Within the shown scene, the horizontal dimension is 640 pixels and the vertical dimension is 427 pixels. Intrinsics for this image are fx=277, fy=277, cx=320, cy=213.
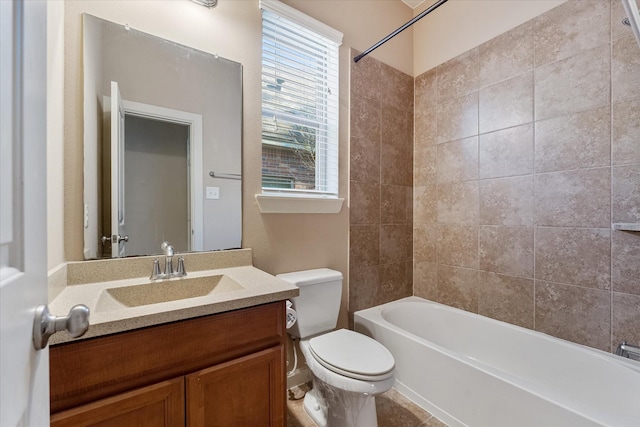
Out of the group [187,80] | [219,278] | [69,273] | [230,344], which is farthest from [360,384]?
[187,80]

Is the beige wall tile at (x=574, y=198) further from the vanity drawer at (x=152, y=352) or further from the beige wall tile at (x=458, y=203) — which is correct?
the vanity drawer at (x=152, y=352)

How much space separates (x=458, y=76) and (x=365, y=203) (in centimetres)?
118

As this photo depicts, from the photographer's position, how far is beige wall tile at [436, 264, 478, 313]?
2010 millimetres

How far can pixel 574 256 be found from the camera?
156cm

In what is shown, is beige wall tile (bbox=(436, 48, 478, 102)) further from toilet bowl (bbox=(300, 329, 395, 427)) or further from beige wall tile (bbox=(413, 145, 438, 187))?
toilet bowl (bbox=(300, 329, 395, 427))

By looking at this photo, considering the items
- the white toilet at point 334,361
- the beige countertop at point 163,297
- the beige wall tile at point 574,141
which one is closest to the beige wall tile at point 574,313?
the beige wall tile at point 574,141

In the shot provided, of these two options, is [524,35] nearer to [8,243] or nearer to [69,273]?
[8,243]

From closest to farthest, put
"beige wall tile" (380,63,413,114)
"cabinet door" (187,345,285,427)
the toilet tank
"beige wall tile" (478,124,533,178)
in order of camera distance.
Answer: "cabinet door" (187,345,285,427), the toilet tank, "beige wall tile" (478,124,533,178), "beige wall tile" (380,63,413,114)

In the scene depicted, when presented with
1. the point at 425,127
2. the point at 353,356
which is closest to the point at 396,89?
the point at 425,127

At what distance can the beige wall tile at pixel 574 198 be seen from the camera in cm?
146

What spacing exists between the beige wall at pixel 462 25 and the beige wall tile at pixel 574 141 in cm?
70

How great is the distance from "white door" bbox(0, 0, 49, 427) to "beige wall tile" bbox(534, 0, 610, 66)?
89.0 inches

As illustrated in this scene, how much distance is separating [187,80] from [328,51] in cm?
99

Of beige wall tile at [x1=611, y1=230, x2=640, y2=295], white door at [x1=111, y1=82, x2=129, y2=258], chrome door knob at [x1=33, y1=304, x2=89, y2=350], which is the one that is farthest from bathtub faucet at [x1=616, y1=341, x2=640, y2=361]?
white door at [x1=111, y1=82, x2=129, y2=258]
